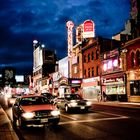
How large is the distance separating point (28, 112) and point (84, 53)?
45951 millimetres

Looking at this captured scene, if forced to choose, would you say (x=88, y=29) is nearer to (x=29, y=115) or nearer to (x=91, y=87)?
(x=91, y=87)

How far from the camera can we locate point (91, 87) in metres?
56.9

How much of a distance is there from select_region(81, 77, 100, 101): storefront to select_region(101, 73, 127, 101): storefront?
2100mm

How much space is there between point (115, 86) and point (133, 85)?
5.34 metres

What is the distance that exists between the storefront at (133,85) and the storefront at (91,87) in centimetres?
1067

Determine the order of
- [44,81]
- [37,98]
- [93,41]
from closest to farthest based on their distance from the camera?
[37,98], [93,41], [44,81]

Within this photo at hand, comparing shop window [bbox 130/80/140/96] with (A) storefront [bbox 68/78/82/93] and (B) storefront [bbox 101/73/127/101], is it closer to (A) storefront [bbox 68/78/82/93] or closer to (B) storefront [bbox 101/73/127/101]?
(B) storefront [bbox 101/73/127/101]

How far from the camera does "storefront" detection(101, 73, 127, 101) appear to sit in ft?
146

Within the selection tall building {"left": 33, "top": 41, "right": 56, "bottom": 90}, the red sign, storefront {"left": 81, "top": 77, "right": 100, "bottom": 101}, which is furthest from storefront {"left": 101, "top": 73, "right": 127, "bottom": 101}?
tall building {"left": 33, "top": 41, "right": 56, "bottom": 90}

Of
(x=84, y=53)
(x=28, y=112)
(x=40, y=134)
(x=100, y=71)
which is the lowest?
(x=40, y=134)

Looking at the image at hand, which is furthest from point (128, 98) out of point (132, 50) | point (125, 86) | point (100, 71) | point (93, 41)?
point (93, 41)

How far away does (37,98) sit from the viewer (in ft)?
56.7

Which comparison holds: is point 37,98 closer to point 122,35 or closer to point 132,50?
point 132,50

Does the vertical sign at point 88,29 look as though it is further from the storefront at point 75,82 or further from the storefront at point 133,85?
the storefront at point 133,85
